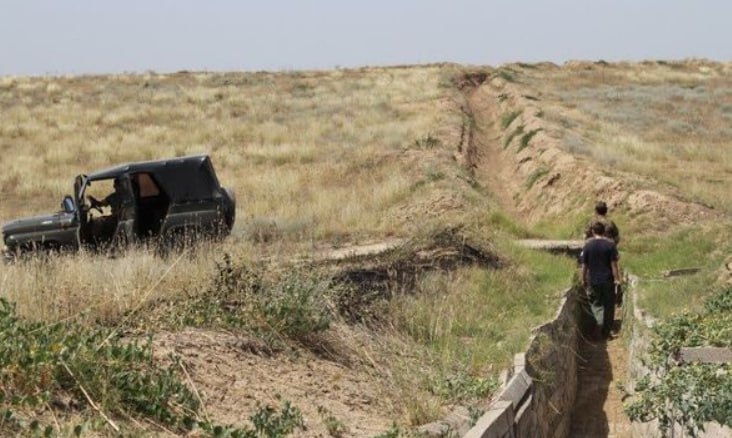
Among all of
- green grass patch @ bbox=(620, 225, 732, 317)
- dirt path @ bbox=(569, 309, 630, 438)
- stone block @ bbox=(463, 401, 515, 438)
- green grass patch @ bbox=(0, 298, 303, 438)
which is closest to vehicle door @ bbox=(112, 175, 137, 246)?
dirt path @ bbox=(569, 309, 630, 438)

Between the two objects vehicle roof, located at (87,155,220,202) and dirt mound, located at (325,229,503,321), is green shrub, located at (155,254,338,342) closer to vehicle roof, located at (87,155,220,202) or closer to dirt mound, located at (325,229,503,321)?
dirt mound, located at (325,229,503,321)

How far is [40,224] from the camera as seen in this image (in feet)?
43.8

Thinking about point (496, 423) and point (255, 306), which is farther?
point (255, 306)

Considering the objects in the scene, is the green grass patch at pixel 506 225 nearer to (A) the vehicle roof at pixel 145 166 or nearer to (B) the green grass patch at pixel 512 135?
(A) the vehicle roof at pixel 145 166

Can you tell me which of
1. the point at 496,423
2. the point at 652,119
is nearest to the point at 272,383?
the point at 496,423

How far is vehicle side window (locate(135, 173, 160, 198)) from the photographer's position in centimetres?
1351

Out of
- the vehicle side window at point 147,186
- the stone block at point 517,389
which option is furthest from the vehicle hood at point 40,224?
the stone block at point 517,389

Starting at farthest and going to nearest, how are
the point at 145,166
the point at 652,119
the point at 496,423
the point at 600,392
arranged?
the point at 652,119 < the point at 145,166 < the point at 600,392 < the point at 496,423

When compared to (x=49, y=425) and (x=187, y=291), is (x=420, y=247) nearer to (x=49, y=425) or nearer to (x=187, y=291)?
(x=187, y=291)

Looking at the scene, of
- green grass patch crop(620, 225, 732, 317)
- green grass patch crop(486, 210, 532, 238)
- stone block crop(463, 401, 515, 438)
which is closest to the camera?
stone block crop(463, 401, 515, 438)

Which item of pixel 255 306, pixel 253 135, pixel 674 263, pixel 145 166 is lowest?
pixel 253 135

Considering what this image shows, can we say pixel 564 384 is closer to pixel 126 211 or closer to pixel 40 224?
pixel 126 211

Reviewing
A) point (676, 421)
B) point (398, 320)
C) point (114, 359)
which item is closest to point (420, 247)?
point (398, 320)

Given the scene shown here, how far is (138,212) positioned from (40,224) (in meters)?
1.41
